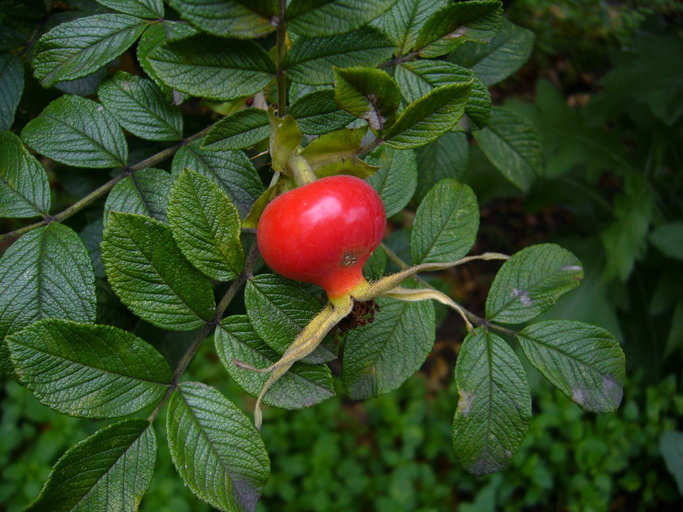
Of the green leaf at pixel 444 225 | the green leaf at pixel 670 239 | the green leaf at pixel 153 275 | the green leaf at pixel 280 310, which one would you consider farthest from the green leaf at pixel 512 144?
the green leaf at pixel 670 239

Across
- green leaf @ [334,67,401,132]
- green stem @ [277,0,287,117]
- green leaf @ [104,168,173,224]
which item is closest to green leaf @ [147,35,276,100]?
green stem @ [277,0,287,117]

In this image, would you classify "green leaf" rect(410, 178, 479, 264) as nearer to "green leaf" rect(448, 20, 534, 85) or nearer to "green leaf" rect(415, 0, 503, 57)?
"green leaf" rect(415, 0, 503, 57)

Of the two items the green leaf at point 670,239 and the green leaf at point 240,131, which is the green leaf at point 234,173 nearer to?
the green leaf at point 240,131

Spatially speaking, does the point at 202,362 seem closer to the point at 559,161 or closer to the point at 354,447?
the point at 354,447

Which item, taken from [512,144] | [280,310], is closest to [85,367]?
[280,310]

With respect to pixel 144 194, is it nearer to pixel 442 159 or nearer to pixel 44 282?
pixel 44 282

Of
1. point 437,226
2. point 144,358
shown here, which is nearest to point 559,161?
point 437,226
